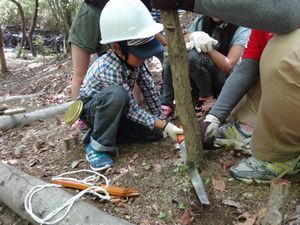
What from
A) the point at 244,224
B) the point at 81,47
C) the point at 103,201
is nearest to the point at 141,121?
the point at 103,201

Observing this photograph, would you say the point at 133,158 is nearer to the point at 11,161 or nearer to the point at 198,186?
the point at 198,186

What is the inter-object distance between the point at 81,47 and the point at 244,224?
2.17 m

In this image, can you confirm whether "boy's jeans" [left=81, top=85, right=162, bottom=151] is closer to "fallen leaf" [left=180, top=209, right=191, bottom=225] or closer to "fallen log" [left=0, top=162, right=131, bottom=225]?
"fallen log" [left=0, top=162, right=131, bottom=225]

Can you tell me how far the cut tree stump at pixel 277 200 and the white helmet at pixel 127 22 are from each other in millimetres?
1448

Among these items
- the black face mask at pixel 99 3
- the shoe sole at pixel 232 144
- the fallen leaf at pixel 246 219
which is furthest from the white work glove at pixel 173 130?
the black face mask at pixel 99 3

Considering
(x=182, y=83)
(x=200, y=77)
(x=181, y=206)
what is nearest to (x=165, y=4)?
(x=182, y=83)

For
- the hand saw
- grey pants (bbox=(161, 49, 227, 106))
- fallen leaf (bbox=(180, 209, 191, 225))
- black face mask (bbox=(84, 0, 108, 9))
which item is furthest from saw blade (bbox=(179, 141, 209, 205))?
black face mask (bbox=(84, 0, 108, 9))

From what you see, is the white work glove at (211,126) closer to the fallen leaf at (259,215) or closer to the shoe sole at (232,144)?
the shoe sole at (232,144)

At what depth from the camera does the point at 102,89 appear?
2869 millimetres

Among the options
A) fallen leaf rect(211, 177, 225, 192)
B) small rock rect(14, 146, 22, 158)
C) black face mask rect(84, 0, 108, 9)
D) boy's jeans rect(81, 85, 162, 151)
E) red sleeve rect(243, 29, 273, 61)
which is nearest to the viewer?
fallen leaf rect(211, 177, 225, 192)

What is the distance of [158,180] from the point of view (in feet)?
8.18

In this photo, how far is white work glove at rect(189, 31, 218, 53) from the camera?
3.07 m

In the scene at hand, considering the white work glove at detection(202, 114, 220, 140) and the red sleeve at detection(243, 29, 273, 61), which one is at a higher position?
the red sleeve at detection(243, 29, 273, 61)

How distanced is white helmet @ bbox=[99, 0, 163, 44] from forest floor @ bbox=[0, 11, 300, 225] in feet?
2.91
